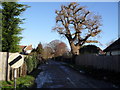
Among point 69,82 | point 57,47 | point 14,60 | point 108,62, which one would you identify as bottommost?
point 69,82

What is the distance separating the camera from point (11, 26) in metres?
21.0

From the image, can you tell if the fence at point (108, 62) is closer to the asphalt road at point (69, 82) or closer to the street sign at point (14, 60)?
the asphalt road at point (69, 82)

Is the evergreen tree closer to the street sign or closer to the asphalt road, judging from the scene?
the asphalt road

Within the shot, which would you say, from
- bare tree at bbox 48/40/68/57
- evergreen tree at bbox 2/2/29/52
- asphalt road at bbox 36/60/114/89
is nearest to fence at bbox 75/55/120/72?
asphalt road at bbox 36/60/114/89

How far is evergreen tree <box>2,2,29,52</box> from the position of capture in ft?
66.2

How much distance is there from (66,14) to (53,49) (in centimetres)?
6158

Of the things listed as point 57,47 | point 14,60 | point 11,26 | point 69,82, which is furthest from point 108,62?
point 57,47

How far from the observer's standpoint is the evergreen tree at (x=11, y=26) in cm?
2019

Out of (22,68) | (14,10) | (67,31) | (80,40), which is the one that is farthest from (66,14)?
(22,68)

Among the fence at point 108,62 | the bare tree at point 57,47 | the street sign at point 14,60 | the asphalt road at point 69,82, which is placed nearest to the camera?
the street sign at point 14,60

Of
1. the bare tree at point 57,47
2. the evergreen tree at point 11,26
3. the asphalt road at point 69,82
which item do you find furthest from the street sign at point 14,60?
the bare tree at point 57,47

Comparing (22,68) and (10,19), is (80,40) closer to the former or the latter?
(10,19)

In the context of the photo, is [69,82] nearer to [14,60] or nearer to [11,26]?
[14,60]

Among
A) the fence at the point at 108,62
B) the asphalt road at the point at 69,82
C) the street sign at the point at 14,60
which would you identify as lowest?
the asphalt road at the point at 69,82
